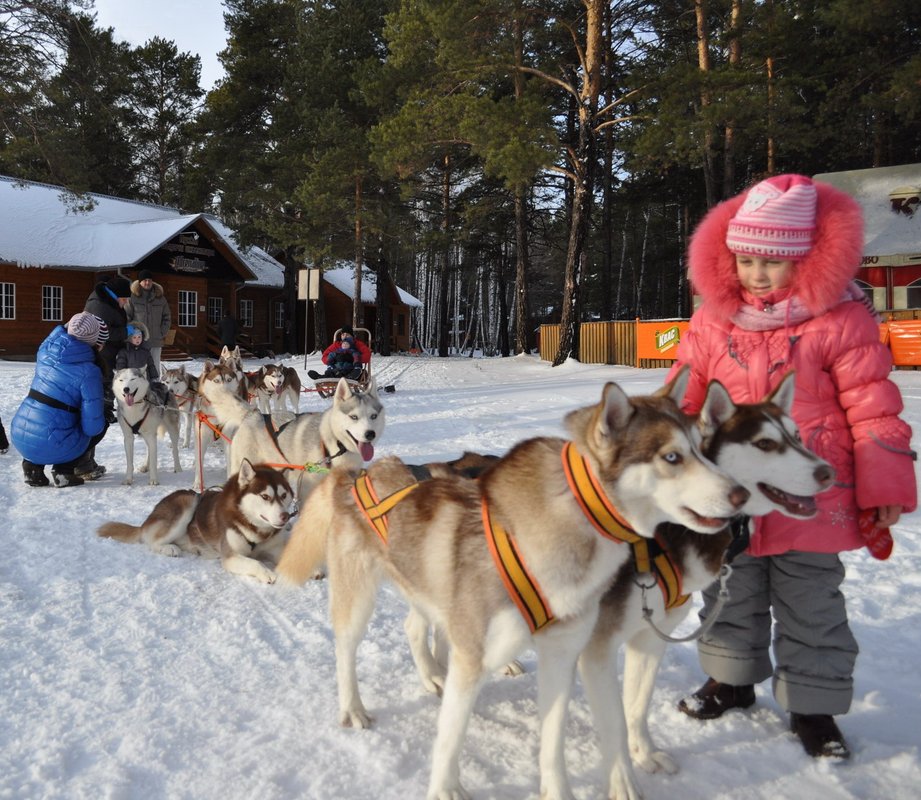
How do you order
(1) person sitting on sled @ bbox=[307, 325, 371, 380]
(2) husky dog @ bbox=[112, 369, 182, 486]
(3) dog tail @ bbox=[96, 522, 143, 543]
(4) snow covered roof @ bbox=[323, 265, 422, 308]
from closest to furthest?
(3) dog tail @ bbox=[96, 522, 143, 543]
(2) husky dog @ bbox=[112, 369, 182, 486]
(1) person sitting on sled @ bbox=[307, 325, 371, 380]
(4) snow covered roof @ bbox=[323, 265, 422, 308]

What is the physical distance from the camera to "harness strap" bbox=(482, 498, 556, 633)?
1.81m

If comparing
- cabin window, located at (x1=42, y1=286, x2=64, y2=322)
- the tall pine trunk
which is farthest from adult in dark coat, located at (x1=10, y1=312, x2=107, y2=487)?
cabin window, located at (x1=42, y1=286, x2=64, y2=322)

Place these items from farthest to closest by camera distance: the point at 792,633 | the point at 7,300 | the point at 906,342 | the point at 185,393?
the point at 7,300 → the point at 906,342 → the point at 185,393 → the point at 792,633

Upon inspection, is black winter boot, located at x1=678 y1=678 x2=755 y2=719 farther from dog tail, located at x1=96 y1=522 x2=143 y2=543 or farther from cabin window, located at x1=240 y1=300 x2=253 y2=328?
cabin window, located at x1=240 y1=300 x2=253 y2=328

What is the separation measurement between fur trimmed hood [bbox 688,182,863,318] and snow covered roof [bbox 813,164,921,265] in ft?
56.6

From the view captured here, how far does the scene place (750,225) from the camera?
218cm

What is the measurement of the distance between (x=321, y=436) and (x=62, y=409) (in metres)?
2.15

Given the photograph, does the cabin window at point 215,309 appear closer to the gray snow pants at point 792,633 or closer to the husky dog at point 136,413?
the husky dog at point 136,413

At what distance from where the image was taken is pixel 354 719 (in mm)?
2289

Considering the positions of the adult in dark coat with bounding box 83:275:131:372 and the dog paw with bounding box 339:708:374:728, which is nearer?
the dog paw with bounding box 339:708:374:728

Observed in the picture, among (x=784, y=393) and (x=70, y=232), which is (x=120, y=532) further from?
(x=70, y=232)

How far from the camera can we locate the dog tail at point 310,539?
262 cm

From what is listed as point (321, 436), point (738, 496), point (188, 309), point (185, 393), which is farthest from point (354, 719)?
point (188, 309)

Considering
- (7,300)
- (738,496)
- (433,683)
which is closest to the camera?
(738,496)
